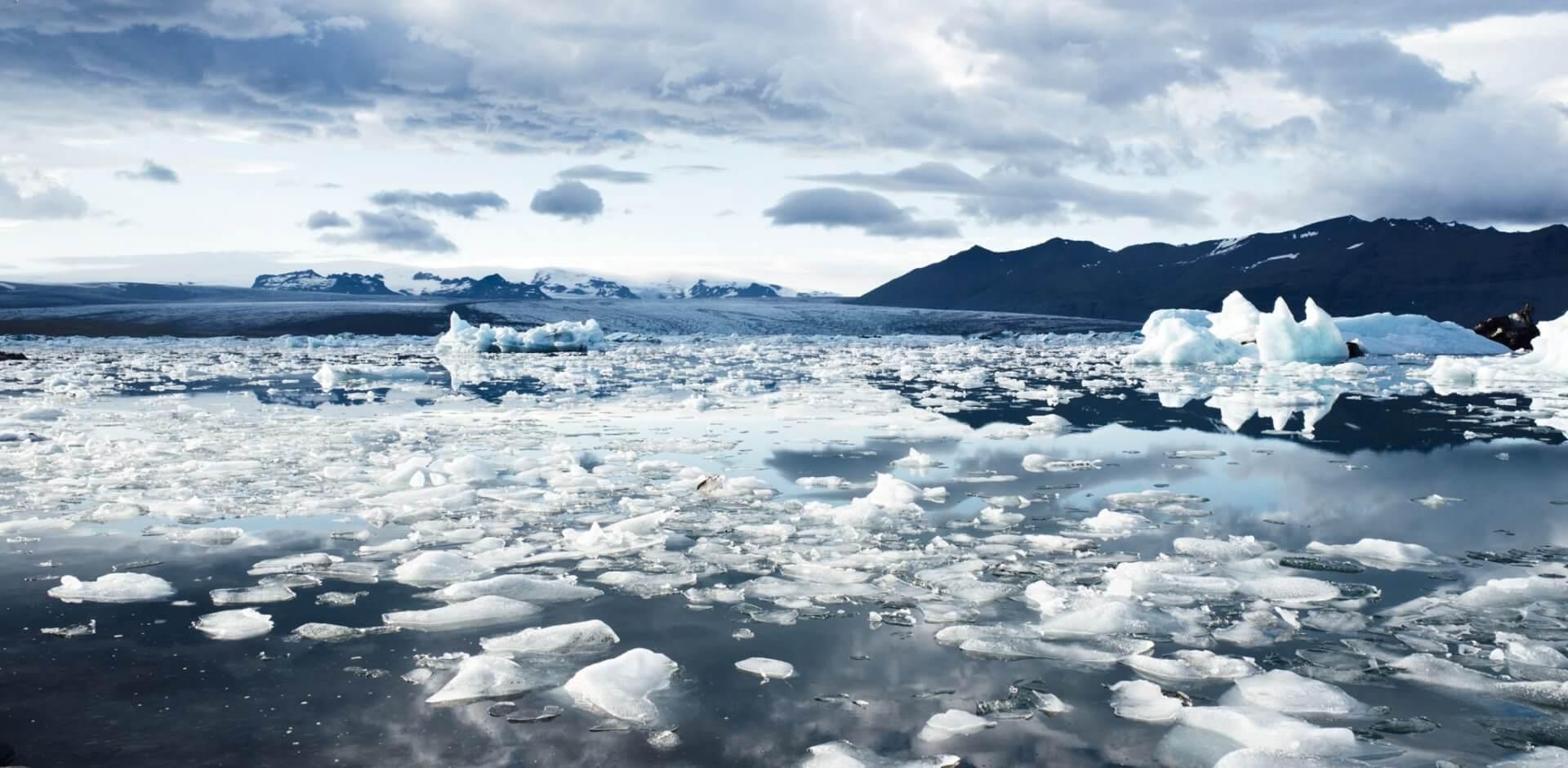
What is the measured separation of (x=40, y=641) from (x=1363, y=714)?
4.97 metres

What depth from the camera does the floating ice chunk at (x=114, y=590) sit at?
5.06 metres

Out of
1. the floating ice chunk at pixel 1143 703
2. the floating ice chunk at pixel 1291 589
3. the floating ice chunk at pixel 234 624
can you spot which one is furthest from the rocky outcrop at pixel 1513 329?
the floating ice chunk at pixel 234 624

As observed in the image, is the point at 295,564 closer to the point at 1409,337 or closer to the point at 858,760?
the point at 858,760

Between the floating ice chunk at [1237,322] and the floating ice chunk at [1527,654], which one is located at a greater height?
the floating ice chunk at [1237,322]

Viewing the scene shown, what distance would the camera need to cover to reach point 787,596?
5125 millimetres

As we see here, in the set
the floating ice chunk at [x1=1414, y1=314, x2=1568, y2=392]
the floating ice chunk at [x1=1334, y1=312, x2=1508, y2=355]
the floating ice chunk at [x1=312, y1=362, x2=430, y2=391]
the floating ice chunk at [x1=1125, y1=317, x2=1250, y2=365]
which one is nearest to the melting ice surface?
the floating ice chunk at [x1=1414, y1=314, x2=1568, y2=392]

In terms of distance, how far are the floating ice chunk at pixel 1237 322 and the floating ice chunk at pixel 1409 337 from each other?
4161mm

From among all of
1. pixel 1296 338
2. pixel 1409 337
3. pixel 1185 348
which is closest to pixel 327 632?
pixel 1185 348

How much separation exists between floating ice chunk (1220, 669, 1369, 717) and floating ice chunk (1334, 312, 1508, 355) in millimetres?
38339

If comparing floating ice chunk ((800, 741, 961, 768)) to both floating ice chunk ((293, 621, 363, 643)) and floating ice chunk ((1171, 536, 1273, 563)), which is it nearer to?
floating ice chunk ((293, 621, 363, 643))

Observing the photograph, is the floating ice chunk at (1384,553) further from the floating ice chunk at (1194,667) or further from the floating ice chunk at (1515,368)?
the floating ice chunk at (1515,368)

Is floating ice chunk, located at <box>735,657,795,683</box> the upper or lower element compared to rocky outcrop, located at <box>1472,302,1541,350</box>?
lower

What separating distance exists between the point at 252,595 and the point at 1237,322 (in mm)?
35755

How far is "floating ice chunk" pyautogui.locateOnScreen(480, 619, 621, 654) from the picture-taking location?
14.2 ft
